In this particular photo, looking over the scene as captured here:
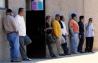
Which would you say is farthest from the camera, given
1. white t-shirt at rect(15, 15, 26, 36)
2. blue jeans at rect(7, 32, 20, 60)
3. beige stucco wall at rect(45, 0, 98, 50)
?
beige stucco wall at rect(45, 0, 98, 50)

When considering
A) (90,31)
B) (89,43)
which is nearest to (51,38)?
(90,31)

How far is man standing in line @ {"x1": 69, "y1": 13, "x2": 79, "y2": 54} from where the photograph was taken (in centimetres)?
1886

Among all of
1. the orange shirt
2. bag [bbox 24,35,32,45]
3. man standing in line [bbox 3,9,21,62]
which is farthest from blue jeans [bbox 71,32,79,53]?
man standing in line [bbox 3,9,21,62]

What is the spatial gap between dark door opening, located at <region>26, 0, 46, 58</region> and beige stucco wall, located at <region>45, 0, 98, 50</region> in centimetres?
139

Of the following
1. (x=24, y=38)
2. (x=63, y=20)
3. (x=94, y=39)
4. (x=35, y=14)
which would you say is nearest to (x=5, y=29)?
(x=24, y=38)

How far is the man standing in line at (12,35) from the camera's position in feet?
48.0

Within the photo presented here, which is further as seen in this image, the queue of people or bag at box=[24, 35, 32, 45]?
the queue of people

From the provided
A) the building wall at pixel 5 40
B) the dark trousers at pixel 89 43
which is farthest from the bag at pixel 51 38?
the dark trousers at pixel 89 43

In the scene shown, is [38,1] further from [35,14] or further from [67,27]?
[67,27]

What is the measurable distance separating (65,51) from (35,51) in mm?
2155

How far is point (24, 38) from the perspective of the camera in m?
15.4

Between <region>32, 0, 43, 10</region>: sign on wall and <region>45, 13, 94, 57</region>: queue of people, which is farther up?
<region>32, 0, 43, 10</region>: sign on wall

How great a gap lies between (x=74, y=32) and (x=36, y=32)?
290cm

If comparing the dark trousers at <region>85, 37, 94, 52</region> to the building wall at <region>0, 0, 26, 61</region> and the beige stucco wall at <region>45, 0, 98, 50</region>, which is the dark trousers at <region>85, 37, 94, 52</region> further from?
the building wall at <region>0, 0, 26, 61</region>
